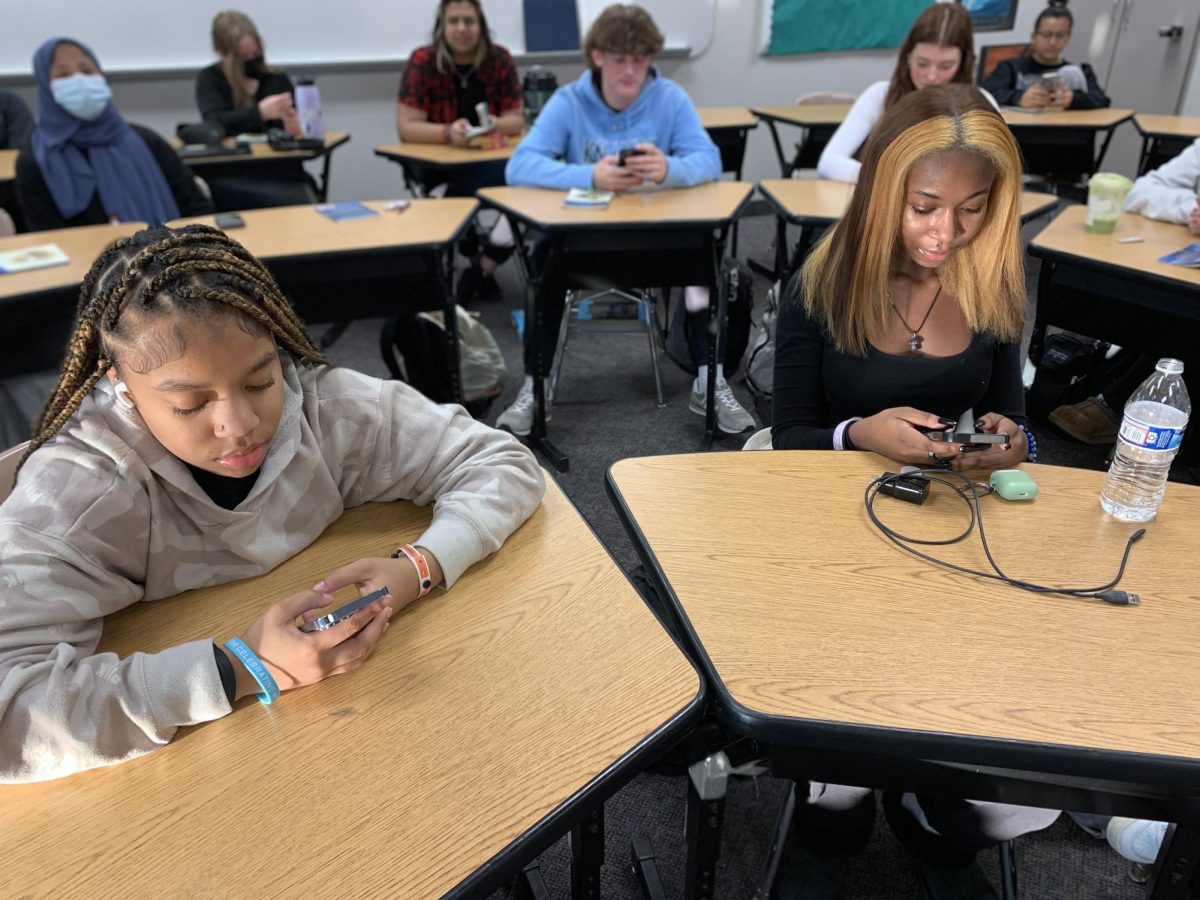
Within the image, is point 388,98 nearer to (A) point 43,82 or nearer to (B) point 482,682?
(A) point 43,82

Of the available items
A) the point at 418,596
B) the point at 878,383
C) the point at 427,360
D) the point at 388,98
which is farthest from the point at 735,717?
the point at 388,98

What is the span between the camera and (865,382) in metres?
1.46

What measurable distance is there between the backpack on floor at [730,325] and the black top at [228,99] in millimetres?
2597

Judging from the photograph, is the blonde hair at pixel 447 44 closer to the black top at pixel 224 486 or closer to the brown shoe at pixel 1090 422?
the brown shoe at pixel 1090 422

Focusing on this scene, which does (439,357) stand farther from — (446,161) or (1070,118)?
(1070,118)

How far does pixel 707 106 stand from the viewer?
5.79 metres

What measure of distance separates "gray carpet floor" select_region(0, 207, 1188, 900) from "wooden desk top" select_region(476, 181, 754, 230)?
29.5 inches

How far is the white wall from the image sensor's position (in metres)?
4.86

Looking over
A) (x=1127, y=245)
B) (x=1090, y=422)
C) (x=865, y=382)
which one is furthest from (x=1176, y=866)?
(x=1090, y=422)

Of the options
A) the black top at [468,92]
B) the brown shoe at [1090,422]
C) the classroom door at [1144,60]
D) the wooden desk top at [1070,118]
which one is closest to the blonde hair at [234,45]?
the black top at [468,92]

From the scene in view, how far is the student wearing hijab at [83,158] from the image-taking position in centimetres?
283

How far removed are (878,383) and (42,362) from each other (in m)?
2.22

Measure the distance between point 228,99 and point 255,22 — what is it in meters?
0.70

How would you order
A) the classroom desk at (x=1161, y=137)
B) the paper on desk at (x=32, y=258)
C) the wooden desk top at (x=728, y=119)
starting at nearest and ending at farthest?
the paper on desk at (x=32, y=258), the classroom desk at (x=1161, y=137), the wooden desk top at (x=728, y=119)
